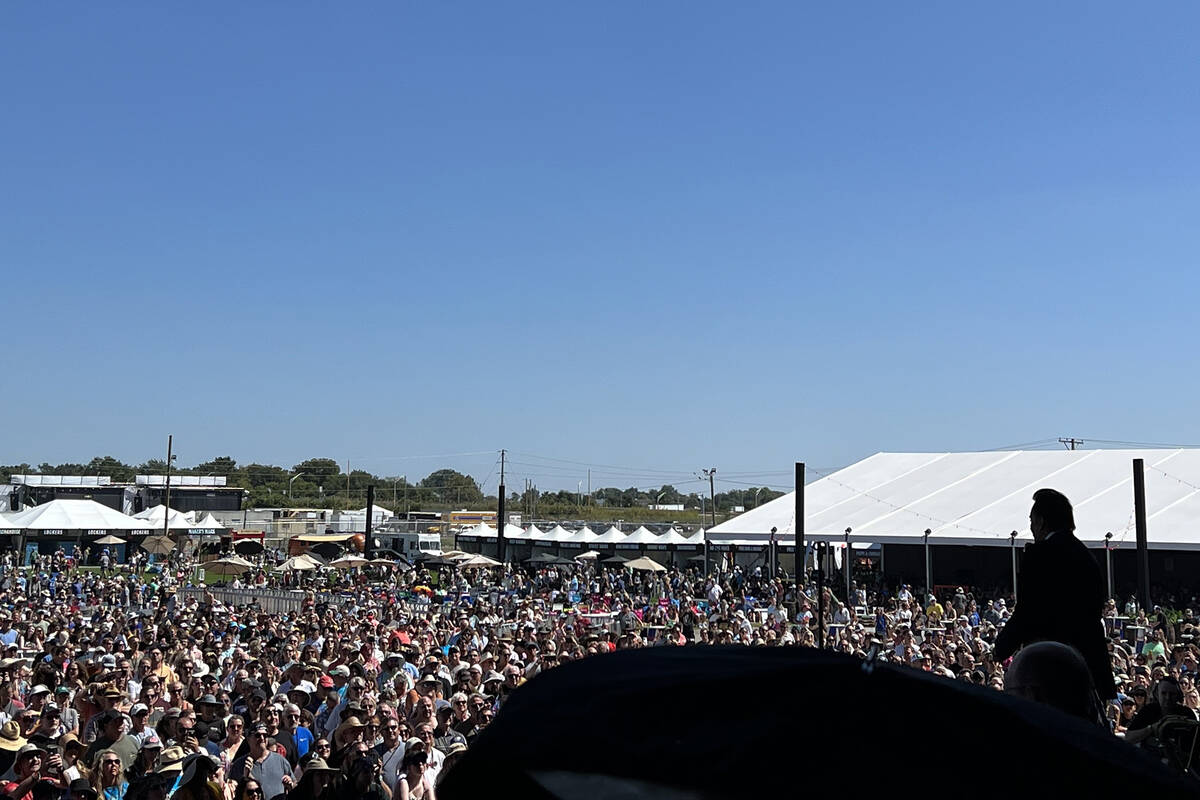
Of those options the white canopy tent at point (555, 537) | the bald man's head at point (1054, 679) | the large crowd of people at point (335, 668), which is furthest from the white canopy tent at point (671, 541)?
the bald man's head at point (1054, 679)

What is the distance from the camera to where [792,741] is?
1695 millimetres

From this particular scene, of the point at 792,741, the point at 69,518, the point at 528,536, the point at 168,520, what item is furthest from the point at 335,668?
the point at 168,520

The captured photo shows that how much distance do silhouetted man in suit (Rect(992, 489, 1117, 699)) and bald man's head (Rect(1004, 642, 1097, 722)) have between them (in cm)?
58

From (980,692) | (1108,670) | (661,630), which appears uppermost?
(980,692)

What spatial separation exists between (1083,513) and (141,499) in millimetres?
73044

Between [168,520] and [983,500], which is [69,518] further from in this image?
[983,500]

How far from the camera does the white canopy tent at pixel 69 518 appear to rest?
4438 centimetres

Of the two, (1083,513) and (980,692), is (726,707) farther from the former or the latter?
(1083,513)

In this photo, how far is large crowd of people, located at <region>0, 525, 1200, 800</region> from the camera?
7586 mm

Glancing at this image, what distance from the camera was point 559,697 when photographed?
1937 mm

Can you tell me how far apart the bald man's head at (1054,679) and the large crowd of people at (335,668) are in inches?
1.5

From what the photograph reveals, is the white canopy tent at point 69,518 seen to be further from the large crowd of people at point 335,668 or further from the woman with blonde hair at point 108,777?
the woman with blonde hair at point 108,777

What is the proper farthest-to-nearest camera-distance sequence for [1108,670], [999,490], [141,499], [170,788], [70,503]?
[141,499] → [70,503] → [999,490] → [170,788] → [1108,670]

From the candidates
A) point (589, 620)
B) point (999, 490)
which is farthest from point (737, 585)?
point (589, 620)
